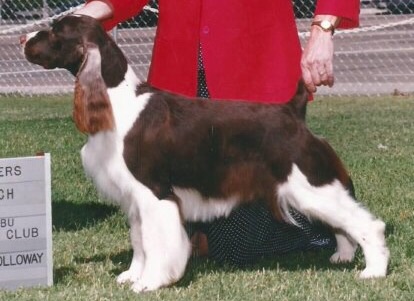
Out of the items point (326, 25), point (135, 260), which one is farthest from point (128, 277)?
point (326, 25)

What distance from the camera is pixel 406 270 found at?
4.76m

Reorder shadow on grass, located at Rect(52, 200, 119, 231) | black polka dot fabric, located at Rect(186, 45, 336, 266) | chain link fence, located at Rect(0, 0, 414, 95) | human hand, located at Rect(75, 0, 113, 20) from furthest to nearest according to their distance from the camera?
chain link fence, located at Rect(0, 0, 414, 95) → shadow on grass, located at Rect(52, 200, 119, 231) → black polka dot fabric, located at Rect(186, 45, 336, 266) → human hand, located at Rect(75, 0, 113, 20)

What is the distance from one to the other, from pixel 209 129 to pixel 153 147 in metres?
0.28

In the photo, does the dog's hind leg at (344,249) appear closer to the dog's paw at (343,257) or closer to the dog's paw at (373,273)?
the dog's paw at (343,257)

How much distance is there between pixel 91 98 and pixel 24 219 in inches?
25.2

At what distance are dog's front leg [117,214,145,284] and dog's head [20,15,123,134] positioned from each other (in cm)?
59

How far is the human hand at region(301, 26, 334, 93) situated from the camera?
446 cm

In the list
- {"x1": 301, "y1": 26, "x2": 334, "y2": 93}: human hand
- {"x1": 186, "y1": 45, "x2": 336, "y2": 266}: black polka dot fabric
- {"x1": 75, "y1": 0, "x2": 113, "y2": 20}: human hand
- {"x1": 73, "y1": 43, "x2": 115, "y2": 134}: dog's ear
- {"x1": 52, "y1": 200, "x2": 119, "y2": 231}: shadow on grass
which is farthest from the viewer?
{"x1": 52, "y1": 200, "x2": 119, "y2": 231}: shadow on grass

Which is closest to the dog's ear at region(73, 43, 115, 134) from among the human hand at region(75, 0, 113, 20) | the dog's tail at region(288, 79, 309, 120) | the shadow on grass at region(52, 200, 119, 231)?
the human hand at region(75, 0, 113, 20)

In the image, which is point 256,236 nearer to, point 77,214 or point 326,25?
point 326,25

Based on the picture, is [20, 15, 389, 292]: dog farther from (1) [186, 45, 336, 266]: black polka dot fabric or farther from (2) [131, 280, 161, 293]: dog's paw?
(1) [186, 45, 336, 266]: black polka dot fabric

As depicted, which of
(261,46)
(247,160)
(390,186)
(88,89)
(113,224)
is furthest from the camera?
(390,186)

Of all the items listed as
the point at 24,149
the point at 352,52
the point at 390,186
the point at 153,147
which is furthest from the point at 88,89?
the point at 352,52

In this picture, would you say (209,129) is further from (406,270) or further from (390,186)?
(390,186)
